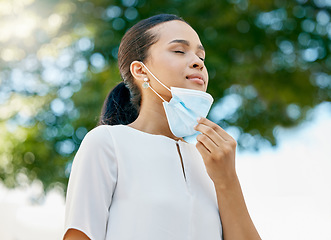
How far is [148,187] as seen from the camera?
1574 millimetres

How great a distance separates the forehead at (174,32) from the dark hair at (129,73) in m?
0.03

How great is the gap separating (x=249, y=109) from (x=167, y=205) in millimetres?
5048

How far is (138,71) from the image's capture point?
1985 millimetres

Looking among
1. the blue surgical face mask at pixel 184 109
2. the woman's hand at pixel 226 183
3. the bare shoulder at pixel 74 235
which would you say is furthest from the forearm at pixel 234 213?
the bare shoulder at pixel 74 235

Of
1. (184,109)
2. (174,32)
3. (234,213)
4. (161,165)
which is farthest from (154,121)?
(234,213)

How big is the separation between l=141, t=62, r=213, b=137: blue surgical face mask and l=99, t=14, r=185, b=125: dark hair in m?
0.28

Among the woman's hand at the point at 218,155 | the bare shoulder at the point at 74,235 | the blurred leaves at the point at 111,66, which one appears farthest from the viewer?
the blurred leaves at the point at 111,66

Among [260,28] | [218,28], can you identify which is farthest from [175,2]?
[260,28]

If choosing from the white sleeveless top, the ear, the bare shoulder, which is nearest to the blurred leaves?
the ear

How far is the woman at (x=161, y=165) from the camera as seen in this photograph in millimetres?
1502

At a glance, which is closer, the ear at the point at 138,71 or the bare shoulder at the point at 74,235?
the bare shoulder at the point at 74,235

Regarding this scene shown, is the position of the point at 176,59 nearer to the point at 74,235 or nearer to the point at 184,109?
the point at 184,109

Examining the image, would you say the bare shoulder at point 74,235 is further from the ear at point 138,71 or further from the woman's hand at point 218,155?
the ear at point 138,71

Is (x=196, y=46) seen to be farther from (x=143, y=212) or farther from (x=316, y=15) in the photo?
(x=316, y=15)
